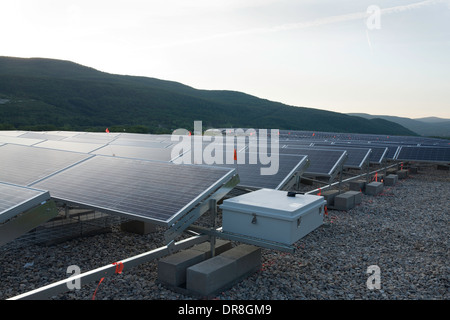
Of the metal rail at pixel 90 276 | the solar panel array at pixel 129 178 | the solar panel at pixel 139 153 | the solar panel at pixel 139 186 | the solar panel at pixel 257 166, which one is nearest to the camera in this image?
the metal rail at pixel 90 276

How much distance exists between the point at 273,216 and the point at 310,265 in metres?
2.56

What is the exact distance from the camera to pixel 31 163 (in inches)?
376

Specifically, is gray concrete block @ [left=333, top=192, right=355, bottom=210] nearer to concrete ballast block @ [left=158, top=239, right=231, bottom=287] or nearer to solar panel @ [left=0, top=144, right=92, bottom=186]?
concrete ballast block @ [left=158, top=239, right=231, bottom=287]

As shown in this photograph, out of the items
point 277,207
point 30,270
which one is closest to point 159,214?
point 277,207

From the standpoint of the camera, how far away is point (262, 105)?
546 feet

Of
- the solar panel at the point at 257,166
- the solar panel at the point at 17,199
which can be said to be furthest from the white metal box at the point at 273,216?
the solar panel at the point at 17,199

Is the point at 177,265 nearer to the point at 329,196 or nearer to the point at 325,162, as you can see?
the point at 329,196

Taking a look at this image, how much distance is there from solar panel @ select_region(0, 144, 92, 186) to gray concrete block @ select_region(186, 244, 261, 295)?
436 cm

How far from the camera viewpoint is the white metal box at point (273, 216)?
5977 millimetres

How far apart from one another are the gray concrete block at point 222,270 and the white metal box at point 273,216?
1.94 ft

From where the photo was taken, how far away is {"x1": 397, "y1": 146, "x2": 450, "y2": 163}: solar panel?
2192 cm

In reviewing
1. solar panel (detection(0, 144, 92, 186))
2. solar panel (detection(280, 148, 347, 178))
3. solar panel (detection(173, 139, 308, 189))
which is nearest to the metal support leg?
solar panel (detection(173, 139, 308, 189))

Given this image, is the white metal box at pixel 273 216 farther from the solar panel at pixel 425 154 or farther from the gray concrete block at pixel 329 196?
the solar panel at pixel 425 154
